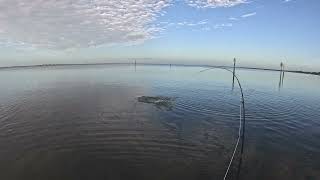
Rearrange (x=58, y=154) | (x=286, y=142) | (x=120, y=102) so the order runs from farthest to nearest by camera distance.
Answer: (x=120, y=102) < (x=286, y=142) < (x=58, y=154)

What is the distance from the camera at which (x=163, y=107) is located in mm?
33625

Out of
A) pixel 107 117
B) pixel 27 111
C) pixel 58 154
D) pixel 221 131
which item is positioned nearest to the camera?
pixel 58 154

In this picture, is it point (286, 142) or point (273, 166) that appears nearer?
point (273, 166)

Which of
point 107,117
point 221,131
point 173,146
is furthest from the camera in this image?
point 107,117

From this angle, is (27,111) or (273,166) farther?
(27,111)

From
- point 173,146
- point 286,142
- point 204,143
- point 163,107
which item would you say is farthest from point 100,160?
point 163,107

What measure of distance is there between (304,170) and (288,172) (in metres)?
1.13

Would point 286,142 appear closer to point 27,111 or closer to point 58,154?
point 58,154

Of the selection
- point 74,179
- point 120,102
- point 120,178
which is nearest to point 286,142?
point 120,178

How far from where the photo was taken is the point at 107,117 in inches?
1128

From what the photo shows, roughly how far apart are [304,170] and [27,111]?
27.5m

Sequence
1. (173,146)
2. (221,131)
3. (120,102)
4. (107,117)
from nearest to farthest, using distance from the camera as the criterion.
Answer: (173,146)
(221,131)
(107,117)
(120,102)

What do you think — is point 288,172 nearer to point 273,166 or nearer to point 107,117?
point 273,166

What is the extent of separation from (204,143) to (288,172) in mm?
6029
